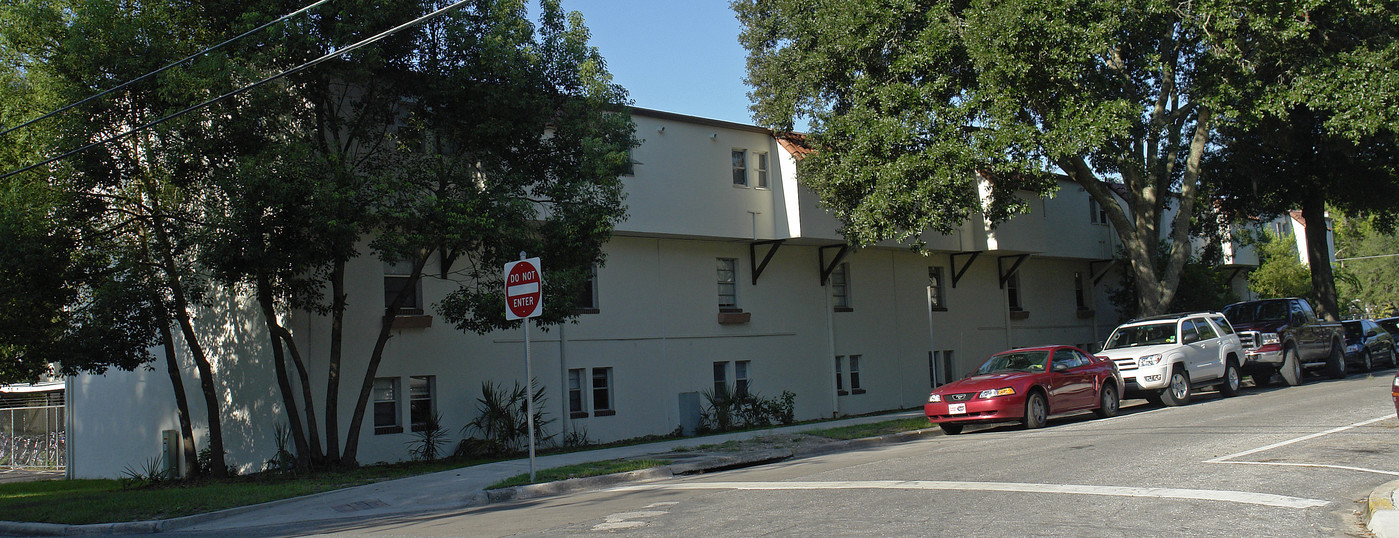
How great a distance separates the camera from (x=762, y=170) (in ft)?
79.8

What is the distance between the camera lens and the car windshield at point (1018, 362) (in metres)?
17.2

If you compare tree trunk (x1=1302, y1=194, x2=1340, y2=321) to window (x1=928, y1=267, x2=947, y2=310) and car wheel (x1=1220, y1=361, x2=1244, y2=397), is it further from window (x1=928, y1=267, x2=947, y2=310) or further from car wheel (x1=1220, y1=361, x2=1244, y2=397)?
car wheel (x1=1220, y1=361, x2=1244, y2=397)

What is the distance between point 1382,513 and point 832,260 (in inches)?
748

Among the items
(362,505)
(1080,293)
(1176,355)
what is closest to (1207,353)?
(1176,355)

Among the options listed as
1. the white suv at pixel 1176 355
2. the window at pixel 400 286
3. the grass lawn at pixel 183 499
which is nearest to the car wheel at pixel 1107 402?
the white suv at pixel 1176 355

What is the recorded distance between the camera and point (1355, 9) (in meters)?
20.4

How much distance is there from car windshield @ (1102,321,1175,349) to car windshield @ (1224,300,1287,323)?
5176 millimetres

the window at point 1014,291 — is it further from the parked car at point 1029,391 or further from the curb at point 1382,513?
the curb at point 1382,513

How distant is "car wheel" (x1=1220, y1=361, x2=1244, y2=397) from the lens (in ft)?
67.7

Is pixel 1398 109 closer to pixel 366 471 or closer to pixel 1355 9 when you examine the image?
pixel 1355 9

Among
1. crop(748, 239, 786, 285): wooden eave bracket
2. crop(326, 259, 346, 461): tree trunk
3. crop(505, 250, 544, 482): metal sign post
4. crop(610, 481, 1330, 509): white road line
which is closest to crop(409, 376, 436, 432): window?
crop(326, 259, 346, 461): tree trunk

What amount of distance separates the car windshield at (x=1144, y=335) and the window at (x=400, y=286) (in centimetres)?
1401

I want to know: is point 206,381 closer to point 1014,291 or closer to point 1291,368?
point 1291,368

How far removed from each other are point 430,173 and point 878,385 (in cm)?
1525
